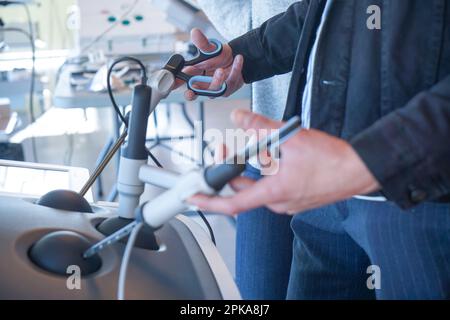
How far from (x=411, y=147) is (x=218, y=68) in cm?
43

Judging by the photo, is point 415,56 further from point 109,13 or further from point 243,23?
point 109,13

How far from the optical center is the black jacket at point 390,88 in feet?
1.55

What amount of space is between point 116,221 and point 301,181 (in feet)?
0.95

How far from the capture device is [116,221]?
0.65m

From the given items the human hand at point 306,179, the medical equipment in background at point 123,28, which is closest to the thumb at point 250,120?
the human hand at point 306,179

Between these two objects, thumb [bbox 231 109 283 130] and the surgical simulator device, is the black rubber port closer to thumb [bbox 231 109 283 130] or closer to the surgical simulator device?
the surgical simulator device

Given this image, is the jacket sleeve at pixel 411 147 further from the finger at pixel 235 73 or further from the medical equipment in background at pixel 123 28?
the medical equipment in background at pixel 123 28

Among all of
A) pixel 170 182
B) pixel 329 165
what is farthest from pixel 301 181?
pixel 170 182

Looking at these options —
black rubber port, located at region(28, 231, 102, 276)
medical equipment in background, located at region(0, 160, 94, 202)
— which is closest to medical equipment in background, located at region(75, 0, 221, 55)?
medical equipment in background, located at region(0, 160, 94, 202)

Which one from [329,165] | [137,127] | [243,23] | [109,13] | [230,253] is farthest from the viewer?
[109,13]

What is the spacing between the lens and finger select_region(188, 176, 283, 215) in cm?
46

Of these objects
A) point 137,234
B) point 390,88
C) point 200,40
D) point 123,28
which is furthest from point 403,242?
point 123,28

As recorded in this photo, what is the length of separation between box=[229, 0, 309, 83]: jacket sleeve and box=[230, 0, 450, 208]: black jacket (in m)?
0.12
